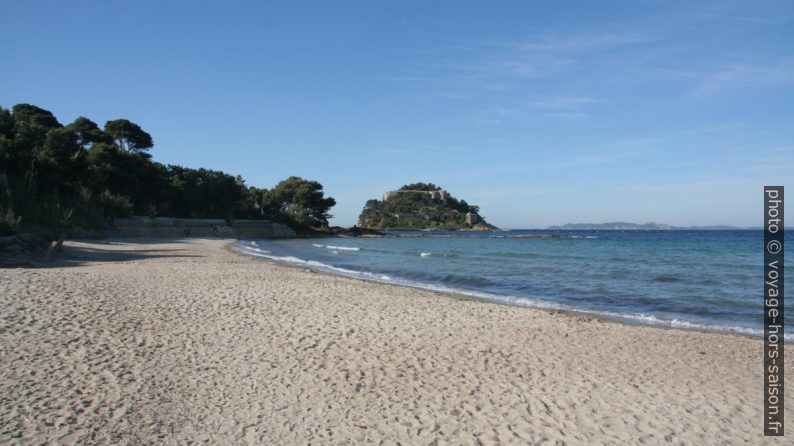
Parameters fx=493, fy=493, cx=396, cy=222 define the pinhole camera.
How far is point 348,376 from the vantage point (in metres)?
6.25

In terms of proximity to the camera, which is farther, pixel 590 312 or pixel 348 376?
pixel 590 312

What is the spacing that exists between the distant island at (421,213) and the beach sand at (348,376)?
11598cm

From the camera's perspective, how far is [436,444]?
446 centimetres

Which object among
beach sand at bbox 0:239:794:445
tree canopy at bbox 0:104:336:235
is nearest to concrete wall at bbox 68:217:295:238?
tree canopy at bbox 0:104:336:235

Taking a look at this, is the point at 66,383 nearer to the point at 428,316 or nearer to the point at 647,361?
the point at 428,316

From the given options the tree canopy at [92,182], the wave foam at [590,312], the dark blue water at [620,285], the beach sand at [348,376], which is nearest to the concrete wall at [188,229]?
the tree canopy at [92,182]

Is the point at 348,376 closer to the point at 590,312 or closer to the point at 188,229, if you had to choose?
the point at 590,312

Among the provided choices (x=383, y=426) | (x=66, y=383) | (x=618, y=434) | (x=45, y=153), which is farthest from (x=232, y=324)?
(x=45, y=153)

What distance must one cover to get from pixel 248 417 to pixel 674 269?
22395mm

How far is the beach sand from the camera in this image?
4.69 metres

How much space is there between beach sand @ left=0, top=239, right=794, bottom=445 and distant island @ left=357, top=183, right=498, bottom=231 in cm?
11598

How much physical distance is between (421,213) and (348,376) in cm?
13205

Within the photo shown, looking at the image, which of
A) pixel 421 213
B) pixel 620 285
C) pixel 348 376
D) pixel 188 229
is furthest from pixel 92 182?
pixel 421 213

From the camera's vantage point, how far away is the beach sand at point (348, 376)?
4688 mm
